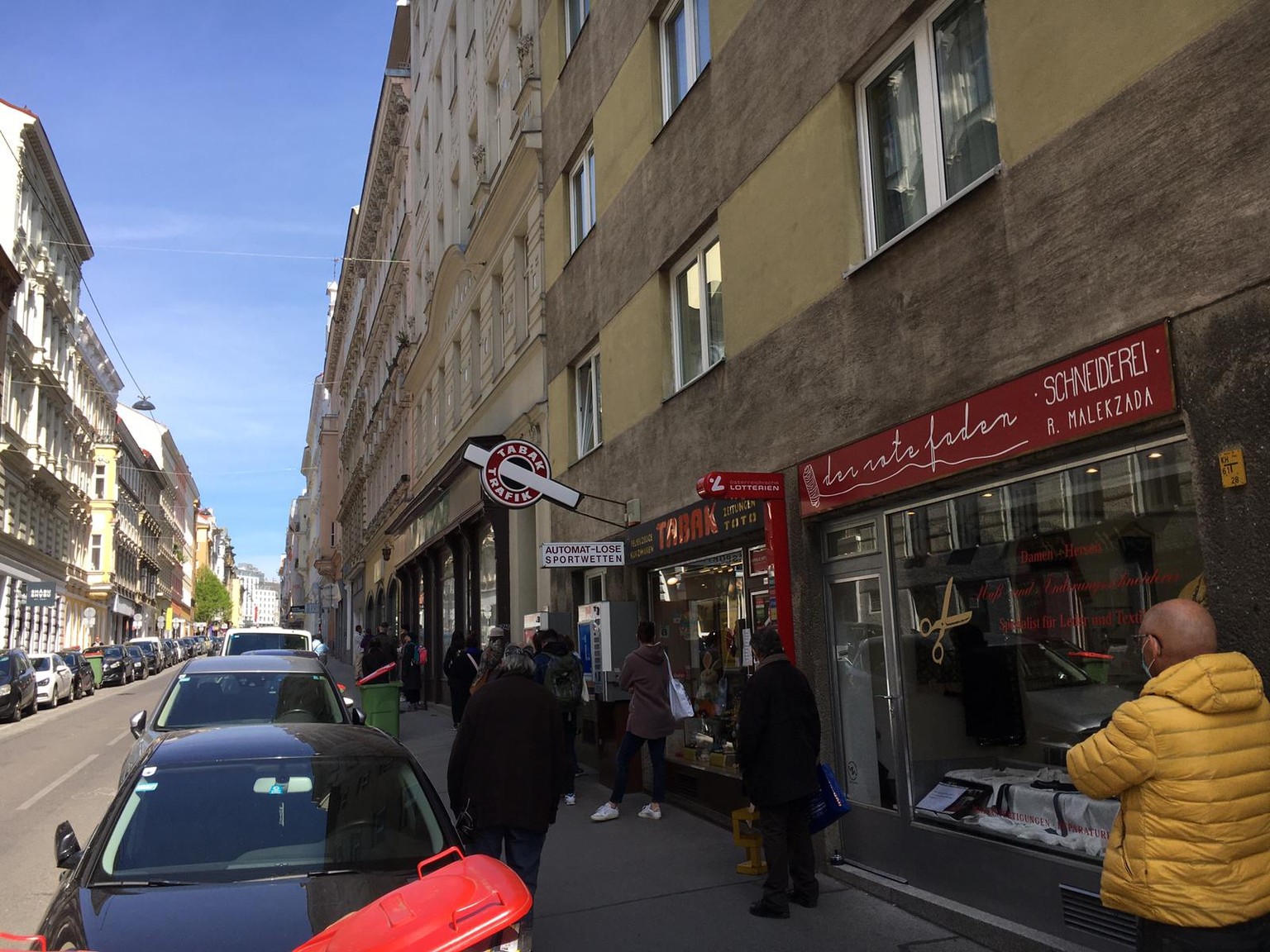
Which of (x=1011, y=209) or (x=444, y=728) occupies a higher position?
(x=1011, y=209)

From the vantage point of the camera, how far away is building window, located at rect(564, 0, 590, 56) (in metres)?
15.1

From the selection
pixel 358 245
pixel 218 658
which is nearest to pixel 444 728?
pixel 218 658

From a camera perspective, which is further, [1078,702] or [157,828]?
[1078,702]

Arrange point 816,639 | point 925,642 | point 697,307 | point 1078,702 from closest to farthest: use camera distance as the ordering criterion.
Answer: point 1078,702, point 925,642, point 816,639, point 697,307

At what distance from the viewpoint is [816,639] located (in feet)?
25.5

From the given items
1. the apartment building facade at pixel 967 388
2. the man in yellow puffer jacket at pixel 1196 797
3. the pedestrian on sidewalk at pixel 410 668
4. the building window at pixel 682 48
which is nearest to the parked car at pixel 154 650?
the pedestrian on sidewalk at pixel 410 668

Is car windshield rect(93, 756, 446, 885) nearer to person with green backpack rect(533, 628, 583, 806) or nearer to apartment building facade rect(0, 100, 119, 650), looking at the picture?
person with green backpack rect(533, 628, 583, 806)

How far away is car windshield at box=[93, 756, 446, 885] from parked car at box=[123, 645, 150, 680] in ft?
132

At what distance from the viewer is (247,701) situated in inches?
345

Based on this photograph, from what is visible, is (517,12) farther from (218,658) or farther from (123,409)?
(123,409)

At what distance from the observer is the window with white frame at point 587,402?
13.8m

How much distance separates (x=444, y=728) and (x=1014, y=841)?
14.5 metres

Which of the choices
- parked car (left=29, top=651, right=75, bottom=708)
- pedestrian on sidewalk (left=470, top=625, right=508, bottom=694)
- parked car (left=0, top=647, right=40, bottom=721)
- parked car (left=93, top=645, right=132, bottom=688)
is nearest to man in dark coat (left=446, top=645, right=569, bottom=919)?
pedestrian on sidewalk (left=470, top=625, right=508, bottom=694)

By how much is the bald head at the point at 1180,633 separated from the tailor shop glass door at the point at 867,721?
3705mm
